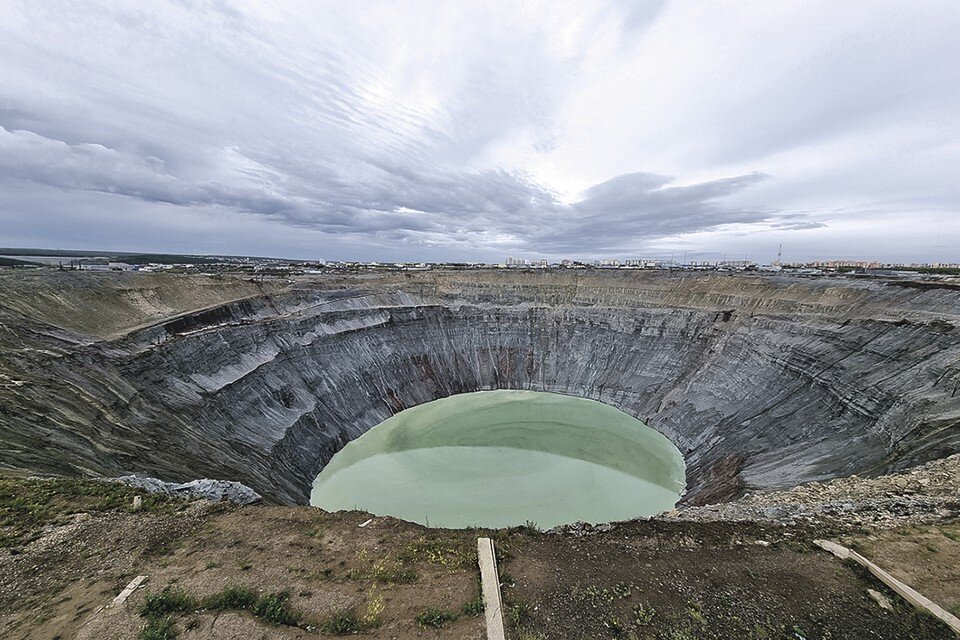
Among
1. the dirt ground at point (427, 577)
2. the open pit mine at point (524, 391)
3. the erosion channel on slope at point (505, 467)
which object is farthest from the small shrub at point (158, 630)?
the erosion channel on slope at point (505, 467)

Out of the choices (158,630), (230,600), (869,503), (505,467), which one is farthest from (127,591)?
(869,503)

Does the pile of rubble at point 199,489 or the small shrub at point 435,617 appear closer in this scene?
the small shrub at point 435,617

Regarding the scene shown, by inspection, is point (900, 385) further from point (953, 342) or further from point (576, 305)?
point (576, 305)

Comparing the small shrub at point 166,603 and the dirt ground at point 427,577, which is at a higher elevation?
the small shrub at point 166,603

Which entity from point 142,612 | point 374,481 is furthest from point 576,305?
point 142,612

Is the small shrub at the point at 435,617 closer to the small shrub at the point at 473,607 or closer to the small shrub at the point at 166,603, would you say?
the small shrub at the point at 473,607

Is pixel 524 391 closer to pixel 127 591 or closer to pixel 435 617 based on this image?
pixel 435 617

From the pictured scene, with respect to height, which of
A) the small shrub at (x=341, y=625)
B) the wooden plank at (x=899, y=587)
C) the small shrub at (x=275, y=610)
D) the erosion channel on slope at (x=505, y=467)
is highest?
the wooden plank at (x=899, y=587)
